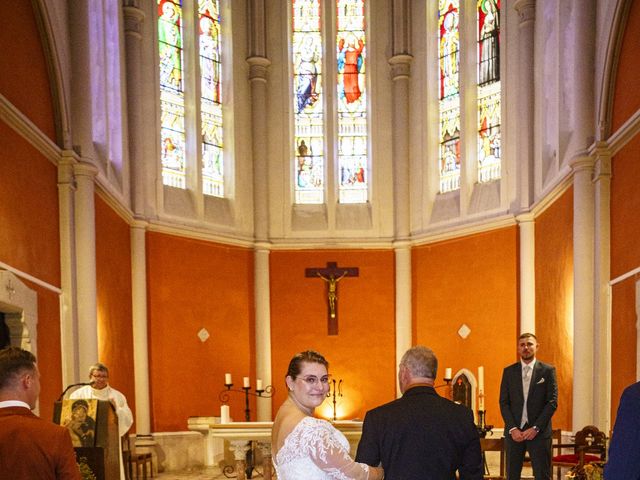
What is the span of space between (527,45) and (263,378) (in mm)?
6203

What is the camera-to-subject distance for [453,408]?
132 inches

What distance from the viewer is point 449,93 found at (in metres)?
12.7

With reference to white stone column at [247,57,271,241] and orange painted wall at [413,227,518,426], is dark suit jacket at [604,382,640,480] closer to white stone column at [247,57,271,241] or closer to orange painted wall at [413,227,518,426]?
orange painted wall at [413,227,518,426]

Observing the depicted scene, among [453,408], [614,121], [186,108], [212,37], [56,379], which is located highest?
[212,37]

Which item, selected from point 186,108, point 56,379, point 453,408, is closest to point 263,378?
point 186,108

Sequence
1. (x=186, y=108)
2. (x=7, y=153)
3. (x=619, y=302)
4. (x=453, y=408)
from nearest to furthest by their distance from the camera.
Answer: (x=453, y=408) → (x=7, y=153) → (x=619, y=302) → (x=186, y=108)

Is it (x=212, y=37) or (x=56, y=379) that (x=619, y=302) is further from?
(x=212, y=37)

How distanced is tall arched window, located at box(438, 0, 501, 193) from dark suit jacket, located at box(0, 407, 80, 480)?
962 centimetres

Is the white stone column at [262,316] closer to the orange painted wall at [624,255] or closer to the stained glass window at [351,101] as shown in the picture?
the stained glass window at [351,101]

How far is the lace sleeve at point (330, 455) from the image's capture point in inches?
114

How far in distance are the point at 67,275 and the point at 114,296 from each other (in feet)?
6.79

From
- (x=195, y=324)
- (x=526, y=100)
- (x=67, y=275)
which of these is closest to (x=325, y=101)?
(x=526, y=100)

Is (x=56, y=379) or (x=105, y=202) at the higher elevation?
(x=105, y=202)

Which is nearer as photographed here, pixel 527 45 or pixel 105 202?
pixel 105 202
